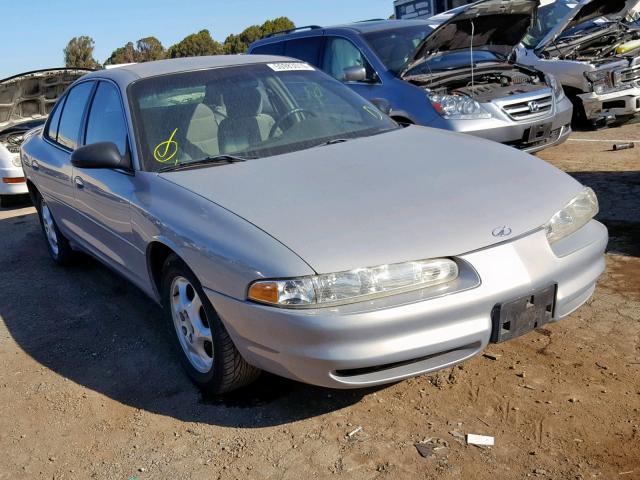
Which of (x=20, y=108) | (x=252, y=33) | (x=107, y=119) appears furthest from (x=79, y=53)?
(x=107, y=119)

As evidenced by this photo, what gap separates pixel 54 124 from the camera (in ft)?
18.5

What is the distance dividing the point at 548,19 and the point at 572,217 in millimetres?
8317

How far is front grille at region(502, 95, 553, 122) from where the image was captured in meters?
7.20

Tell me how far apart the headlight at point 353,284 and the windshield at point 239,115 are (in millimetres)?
1274

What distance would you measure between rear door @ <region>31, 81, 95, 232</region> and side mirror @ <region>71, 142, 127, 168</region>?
3.20 ft

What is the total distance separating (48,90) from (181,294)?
6.87 metres

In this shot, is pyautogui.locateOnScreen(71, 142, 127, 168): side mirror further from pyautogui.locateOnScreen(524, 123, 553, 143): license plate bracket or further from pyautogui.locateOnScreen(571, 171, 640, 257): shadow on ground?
pyautogui.locateOnScreen(524, 123, 553, 143): license plate bracket

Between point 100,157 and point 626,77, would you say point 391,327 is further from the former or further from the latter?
point 626,77

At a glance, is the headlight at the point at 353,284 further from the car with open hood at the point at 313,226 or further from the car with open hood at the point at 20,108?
the car with open hood at the point at 20,108

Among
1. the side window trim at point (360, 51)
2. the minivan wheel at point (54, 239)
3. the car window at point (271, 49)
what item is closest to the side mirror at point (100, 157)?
the minivan wheel at point (54, 239)

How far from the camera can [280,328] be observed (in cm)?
284

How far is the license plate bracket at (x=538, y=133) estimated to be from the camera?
720cm

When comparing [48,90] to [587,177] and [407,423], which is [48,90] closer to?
[587,177]

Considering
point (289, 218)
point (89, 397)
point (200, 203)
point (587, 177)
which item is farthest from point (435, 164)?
point (587, 177)
